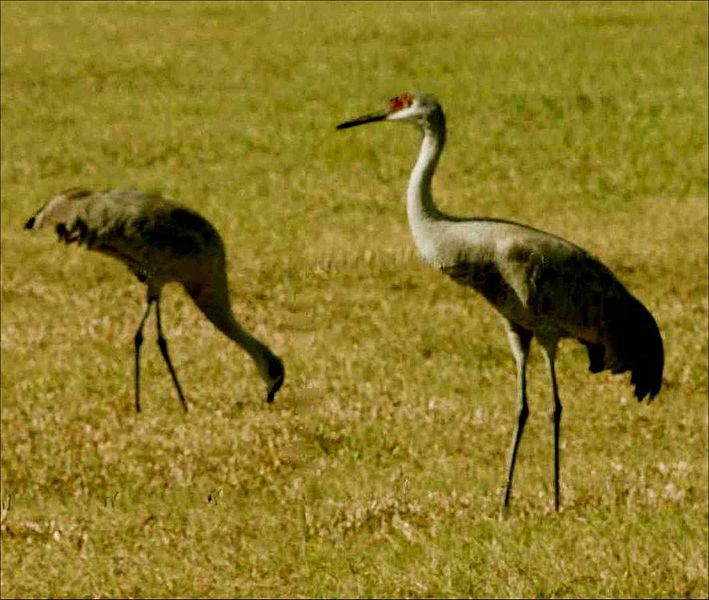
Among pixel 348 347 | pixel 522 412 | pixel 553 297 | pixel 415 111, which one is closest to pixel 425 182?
pixel 415 111

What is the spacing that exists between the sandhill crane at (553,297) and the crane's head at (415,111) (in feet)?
3.08

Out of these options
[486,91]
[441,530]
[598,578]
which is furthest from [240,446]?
[486,91]

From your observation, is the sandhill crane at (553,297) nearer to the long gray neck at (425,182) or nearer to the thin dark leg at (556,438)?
the thin dark leg at (556,438)

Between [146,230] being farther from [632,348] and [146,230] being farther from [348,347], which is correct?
[348,347]

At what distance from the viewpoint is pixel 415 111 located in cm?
438

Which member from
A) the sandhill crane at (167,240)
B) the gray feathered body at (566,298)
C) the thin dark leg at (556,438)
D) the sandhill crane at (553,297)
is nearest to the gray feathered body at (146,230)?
the sandhill crane at (167,240)

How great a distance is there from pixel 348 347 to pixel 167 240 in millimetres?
10262

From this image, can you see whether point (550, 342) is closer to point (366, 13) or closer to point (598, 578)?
point (598, 578)

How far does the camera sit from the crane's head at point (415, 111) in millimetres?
4312

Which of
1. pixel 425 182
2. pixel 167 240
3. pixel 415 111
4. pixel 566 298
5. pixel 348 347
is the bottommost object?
pixel 348 347

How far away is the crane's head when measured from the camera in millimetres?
4312

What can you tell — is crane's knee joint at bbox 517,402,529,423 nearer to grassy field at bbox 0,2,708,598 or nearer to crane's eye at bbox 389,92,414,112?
grassy field at bbox 0,2,708,598

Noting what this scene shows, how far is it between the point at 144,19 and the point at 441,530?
39999mm

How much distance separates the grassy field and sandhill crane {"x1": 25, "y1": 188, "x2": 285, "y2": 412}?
38 cm
